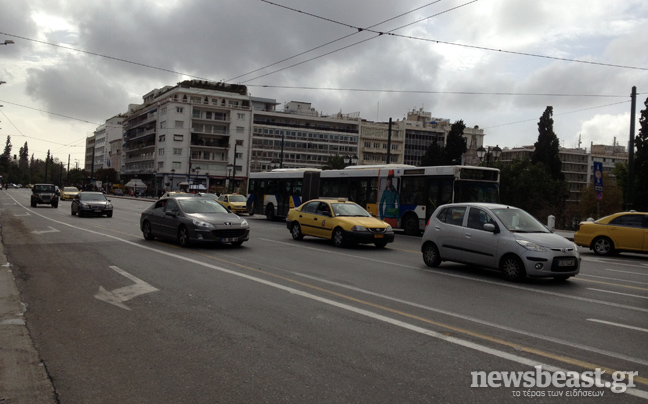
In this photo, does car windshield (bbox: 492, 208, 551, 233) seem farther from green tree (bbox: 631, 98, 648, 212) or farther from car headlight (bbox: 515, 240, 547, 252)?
green tree (bbox: 631, 98, 648, 212)

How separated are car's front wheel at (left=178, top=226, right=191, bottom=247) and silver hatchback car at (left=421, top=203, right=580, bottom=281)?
660 cm

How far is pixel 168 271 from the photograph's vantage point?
10.6m

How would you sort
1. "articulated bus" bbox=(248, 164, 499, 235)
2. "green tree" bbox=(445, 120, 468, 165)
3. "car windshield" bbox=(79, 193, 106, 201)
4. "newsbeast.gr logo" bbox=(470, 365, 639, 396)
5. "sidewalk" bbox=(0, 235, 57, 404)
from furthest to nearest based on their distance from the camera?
1. "green tree" bbox=(445, 120, 468, 165)
2. "car windshield" bbox=(79, 193, 106, 201)
3. "articulated bus" bbox=(248, 164, 499, 235)
4. "newsbeast.gr logo" bbox=(470, 365, 639, 396)
5. "sidewalk" bbox=(0, 235, 57, 404)

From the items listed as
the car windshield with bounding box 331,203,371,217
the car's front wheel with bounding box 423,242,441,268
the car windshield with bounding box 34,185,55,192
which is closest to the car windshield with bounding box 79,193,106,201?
the car windshield with bounding box 34,185,55,192

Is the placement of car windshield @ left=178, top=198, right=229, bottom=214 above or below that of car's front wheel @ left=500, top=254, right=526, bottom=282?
above

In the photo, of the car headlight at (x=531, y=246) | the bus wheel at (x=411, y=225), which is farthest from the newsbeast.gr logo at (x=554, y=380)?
the bus wheel at (x=411, y=225)

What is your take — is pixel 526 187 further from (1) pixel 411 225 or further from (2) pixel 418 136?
(2) pixel 418 136

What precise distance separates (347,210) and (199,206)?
191 inches

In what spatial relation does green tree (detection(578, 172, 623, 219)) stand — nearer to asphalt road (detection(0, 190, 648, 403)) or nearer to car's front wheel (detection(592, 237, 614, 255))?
car's front wheel (detection(592, 237, 614, 255))

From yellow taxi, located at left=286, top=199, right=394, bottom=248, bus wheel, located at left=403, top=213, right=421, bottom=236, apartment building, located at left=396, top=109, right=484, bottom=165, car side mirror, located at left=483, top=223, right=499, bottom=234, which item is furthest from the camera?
apartment building, located at left=396, top=109, right=484, bottom=165

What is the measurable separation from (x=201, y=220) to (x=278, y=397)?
11.1 meters

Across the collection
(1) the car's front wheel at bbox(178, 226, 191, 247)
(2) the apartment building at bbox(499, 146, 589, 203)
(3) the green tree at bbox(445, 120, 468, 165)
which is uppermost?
(2) the apartment building at bbox(499, 146, 589, 203)

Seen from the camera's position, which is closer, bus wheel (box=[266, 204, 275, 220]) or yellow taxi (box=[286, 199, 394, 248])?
yellow taxi (box=[286, 199, 394, 248])

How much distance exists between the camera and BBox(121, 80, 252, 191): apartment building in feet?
309
